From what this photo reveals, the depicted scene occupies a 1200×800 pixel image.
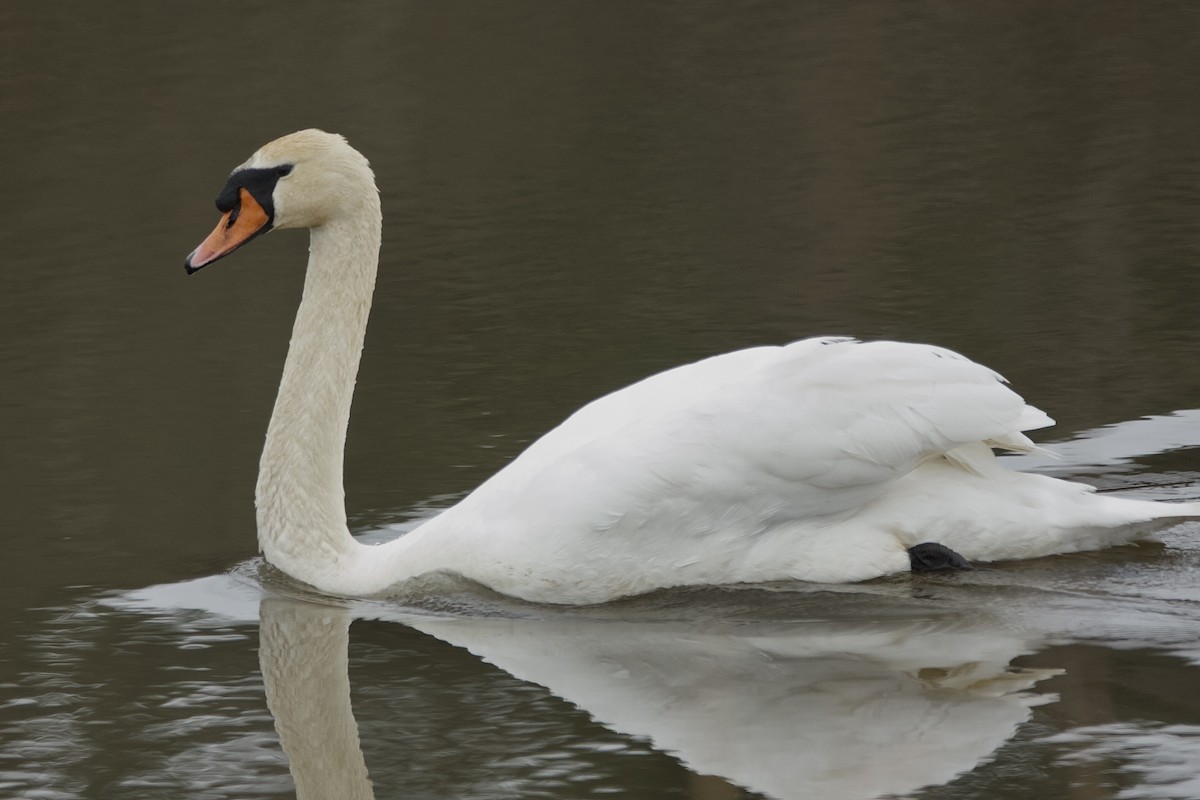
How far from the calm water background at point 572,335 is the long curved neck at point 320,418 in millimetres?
211

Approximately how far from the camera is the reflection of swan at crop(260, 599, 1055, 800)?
16.9ft

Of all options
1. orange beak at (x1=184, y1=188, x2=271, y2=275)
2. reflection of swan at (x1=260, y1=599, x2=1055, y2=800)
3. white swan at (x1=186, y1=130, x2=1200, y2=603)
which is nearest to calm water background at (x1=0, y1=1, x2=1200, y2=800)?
reflection of swan at (x1=260, y1=599, x2=1055, y2=800)

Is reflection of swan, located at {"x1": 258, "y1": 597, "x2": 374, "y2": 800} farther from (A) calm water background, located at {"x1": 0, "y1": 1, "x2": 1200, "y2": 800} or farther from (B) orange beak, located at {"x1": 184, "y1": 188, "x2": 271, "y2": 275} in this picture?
(B) orange beak, located at {"x1": 184, "y1": 188, "x2": 271, "y2": 275}

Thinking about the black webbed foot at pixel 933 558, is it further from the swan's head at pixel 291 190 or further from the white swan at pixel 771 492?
the swan's head at pixel 291 190

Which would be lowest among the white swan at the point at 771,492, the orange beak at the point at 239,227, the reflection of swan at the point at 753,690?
the reflection of swan at the point at 753,690

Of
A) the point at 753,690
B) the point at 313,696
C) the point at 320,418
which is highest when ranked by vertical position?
the point at 320,418

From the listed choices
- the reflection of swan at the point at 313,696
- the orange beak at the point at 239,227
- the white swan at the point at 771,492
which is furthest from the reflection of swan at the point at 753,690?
the orange beak at the point at 239,227

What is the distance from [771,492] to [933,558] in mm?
617

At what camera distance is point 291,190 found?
710 centimetres

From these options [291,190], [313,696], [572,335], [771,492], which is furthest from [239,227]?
[572,335]

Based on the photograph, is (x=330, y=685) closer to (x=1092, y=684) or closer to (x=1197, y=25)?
(x=1092, y=684)

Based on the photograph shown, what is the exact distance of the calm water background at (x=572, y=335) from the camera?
5488mm

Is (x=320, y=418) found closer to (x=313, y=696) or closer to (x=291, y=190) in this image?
(x=291, y=190)

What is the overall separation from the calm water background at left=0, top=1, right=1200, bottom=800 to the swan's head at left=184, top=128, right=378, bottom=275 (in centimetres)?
130
